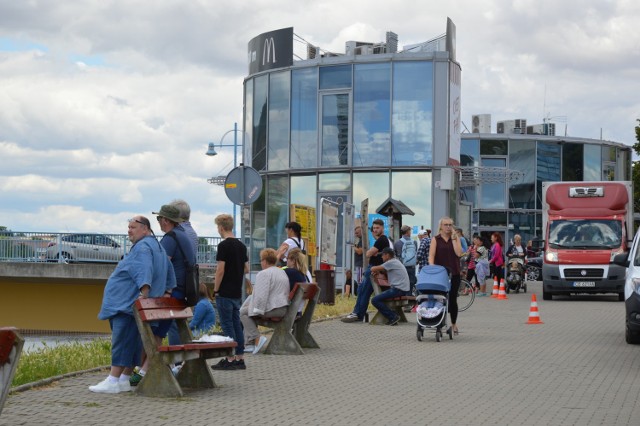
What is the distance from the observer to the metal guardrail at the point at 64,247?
40.9 metres

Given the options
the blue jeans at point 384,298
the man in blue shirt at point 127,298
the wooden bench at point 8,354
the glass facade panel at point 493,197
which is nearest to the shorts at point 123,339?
the man in blue shirt at point 127,298

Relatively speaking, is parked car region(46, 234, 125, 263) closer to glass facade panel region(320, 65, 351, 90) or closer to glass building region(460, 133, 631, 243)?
glass facade panel region(320, 65, 351, 90)

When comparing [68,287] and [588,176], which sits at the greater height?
[588,176]

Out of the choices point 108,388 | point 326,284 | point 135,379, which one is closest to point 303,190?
point 326,284

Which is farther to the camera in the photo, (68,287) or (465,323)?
(68,287)

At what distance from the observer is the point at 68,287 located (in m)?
44.1

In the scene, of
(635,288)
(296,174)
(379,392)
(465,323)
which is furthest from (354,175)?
(379,392)

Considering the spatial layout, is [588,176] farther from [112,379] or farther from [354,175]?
[112,379]

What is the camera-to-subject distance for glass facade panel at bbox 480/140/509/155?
71.9 m

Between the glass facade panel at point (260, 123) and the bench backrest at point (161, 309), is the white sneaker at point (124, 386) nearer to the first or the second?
the bench backrest at point (161, 309)

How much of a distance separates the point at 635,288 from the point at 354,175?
2872cm

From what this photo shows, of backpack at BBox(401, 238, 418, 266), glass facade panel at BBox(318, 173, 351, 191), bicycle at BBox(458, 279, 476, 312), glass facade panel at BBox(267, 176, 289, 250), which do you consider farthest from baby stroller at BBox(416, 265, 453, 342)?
glass facade panel at BBox(267, 176, 289, 250)

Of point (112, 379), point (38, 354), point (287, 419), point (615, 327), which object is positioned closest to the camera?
point (287, 419)

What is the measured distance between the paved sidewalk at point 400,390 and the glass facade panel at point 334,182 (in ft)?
83.6
